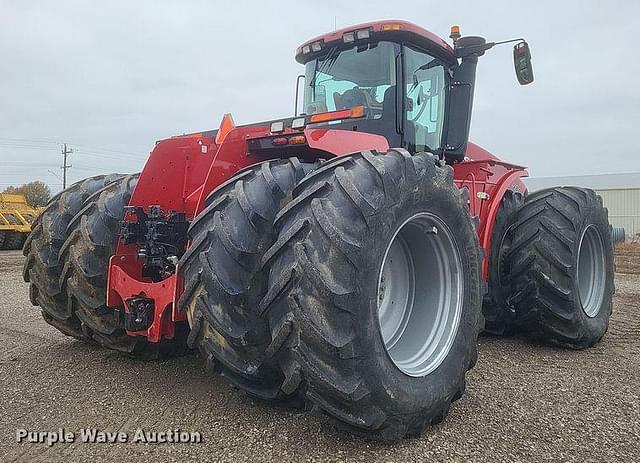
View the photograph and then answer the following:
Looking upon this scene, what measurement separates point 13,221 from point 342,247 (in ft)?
65.4

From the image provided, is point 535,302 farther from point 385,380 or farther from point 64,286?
point 64,286

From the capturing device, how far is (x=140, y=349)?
3.80m

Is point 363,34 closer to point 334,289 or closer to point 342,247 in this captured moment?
point 342,247

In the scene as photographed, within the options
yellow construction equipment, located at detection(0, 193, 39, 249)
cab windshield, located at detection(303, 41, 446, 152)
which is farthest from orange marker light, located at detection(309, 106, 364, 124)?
yellow construction equipment, located at detection(0, 193, 39, 249)

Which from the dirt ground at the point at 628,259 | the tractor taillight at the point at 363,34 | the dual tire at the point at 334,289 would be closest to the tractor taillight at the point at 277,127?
the dual tire at the point at 334,289

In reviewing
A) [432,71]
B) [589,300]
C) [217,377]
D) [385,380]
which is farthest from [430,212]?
[589,300]

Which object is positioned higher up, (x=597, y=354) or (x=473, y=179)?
(x=473, y=179)

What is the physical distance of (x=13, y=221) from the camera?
19.2 metres

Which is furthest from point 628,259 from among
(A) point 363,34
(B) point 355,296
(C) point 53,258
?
(C) point 53,258

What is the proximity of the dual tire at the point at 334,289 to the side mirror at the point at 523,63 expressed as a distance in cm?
213

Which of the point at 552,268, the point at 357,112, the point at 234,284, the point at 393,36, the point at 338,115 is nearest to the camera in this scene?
the point at 234,284

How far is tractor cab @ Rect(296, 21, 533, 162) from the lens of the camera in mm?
4219

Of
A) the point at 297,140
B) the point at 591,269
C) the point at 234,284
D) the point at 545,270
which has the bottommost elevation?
the point at 591,269

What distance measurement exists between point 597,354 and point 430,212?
103 inches
